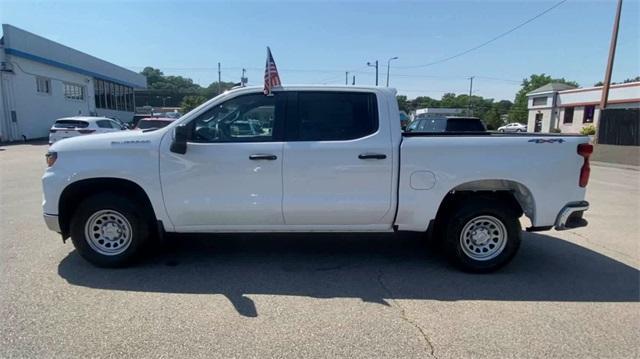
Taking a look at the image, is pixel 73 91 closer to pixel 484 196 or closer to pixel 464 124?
pixel 464 124

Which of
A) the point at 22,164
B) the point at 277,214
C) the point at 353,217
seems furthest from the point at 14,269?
the point at 22,164

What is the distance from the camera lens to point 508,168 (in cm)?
424

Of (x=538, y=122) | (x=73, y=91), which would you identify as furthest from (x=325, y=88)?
(x=538, y=122)

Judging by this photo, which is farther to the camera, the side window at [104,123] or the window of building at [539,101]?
the window of building at [539,101]

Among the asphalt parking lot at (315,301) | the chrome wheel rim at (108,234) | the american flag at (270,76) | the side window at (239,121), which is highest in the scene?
the american flag at (270,76)

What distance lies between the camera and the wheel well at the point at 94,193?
4.33m

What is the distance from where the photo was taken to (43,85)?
85.6 feet

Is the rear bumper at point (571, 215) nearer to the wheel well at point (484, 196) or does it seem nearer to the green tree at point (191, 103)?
the wheel well at point (484, 196)

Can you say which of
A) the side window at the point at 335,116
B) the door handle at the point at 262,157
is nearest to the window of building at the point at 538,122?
the side window at the point at 335,116

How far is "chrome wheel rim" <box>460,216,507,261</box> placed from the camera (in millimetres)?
4457

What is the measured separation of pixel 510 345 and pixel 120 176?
13.2 ft

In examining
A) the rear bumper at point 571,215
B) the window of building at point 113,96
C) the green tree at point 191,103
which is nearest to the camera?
the rear bumper at point 571,215

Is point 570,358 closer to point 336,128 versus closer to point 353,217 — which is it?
point 353,217

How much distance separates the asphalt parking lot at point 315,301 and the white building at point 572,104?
131 feet
